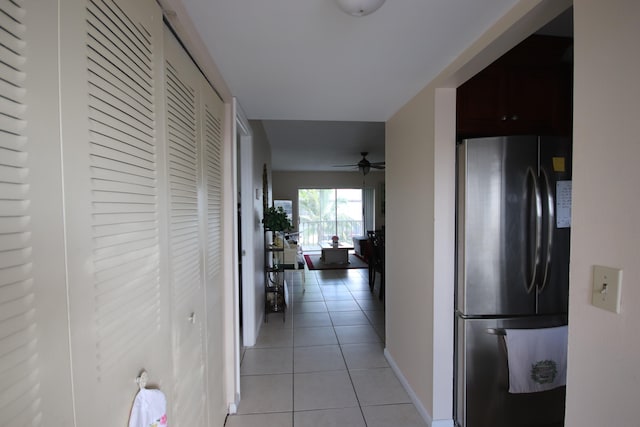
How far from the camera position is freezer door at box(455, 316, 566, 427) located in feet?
5.81

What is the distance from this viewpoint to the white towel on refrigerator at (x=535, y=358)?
1721 millimetres

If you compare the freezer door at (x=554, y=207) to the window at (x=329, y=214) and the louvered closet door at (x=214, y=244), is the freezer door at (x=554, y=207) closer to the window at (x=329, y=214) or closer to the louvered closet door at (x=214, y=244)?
the louvered closet door at (x=214, y=244)

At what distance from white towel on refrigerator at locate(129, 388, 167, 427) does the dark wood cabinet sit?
2.04 metres

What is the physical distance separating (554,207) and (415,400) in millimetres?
1605

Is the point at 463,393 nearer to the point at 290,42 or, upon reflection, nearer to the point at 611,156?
the point at 611,156

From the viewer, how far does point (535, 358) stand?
5.70 ft

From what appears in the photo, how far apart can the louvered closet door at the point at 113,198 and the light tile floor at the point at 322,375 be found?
139 centimetres

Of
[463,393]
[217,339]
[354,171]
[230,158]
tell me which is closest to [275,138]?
[230,158]

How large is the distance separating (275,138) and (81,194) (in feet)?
14.2

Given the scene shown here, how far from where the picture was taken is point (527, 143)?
1.73 metres

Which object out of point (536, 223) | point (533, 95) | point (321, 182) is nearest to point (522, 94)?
point (533, 95)

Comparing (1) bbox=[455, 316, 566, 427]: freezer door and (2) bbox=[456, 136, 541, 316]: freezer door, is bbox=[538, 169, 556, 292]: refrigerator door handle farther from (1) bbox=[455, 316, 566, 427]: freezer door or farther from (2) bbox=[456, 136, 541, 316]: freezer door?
(1) bbox=[455, 316, 566, 427]: freezer door

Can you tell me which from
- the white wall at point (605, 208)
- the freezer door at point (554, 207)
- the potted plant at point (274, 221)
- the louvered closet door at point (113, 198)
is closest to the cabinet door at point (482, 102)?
the freezer door at point (554, 207)

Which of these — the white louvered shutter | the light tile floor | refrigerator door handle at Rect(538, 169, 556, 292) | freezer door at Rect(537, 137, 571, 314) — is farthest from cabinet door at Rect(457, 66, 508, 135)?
the light tile floor
